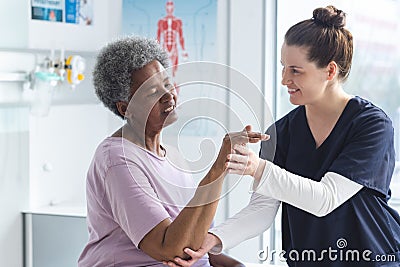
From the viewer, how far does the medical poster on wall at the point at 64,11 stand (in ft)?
9.82

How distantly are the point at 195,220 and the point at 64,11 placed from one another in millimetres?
1718

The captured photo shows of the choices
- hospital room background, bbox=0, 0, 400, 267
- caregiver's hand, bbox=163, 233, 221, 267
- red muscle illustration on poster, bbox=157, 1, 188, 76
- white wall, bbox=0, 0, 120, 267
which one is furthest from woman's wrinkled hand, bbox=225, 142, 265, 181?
red muscle illustration on poster, bbox=157, 1, 188, 76

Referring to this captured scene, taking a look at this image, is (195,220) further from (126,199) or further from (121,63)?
(121,63)

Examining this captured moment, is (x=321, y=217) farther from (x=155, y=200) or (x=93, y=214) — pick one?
(x=93, y=214)

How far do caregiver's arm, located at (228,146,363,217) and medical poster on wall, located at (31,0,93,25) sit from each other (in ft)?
5.27

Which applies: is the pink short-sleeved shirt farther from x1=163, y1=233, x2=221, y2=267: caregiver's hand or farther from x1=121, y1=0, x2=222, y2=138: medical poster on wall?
x1=121, y1=0, x2=222, y2=138: medical poster on wall

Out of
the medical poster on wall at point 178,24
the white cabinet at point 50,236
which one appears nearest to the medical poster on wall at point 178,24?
the medical poster on wall at point 178,24

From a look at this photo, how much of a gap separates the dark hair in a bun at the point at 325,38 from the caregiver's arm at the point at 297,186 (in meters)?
0.28

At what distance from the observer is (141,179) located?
1.75 meters

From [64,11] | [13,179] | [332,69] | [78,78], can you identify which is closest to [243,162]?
[332,69]

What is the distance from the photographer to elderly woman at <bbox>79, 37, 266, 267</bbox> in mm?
1664

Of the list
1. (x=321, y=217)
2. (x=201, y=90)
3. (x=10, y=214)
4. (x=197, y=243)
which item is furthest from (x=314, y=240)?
(x=10, y=214)

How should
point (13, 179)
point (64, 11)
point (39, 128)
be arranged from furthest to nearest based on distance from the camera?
1. point (64, 11)
2. point (39, 128)
3. point (13, 179)

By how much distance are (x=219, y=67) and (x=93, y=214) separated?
0.47 meters
